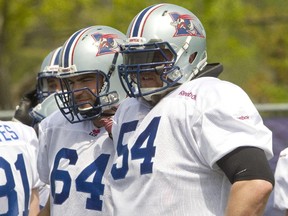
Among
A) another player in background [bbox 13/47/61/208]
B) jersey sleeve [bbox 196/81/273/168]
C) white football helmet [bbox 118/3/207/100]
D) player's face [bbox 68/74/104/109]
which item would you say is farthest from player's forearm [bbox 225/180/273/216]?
another player in background [bbox 13/47/61/208]

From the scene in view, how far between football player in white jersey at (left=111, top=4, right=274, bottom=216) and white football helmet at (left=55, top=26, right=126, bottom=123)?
348 mm

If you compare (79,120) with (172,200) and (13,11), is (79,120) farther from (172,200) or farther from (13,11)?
(13,11)

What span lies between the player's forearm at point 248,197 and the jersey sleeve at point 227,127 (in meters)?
0.14

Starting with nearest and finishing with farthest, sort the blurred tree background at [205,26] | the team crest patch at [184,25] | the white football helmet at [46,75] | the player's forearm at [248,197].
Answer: the player's forearm at [248,197] < the team crest patch at [184,25] < the white football helmet at [46,75] < the blurred tree background at [205,26]

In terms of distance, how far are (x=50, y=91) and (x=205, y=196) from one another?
2572 mm

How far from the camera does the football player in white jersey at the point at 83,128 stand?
482cm

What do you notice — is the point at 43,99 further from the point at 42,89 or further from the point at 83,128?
the point at 83,128

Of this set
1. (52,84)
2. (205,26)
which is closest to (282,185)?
(52,84)

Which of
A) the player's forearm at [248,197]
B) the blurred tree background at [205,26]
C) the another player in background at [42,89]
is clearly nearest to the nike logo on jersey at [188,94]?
the player's forearm at [248,197]

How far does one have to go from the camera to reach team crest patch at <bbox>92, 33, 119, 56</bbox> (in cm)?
501

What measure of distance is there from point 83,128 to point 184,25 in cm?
88

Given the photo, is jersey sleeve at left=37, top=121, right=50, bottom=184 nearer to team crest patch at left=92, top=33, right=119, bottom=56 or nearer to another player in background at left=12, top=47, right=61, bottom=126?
team crest patch at left=92, top=33, right=119, bottom=56

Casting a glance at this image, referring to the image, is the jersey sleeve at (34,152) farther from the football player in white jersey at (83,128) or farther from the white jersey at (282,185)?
the white jersey at (282,185)

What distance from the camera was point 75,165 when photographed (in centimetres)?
488
